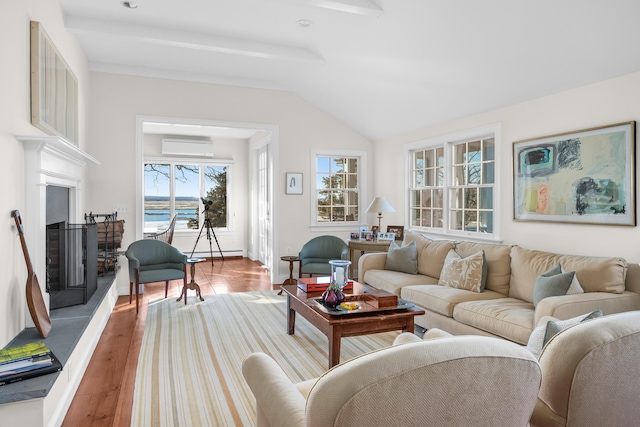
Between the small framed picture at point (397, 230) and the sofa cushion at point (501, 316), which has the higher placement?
the small framed picture at point (397, 230)

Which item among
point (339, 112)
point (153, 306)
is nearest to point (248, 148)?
point (339, 112)

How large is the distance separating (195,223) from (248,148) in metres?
1.96

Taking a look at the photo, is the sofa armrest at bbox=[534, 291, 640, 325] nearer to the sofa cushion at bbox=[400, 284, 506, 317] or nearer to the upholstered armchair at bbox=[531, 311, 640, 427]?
the sofa cushion at bbox=[400, 284, 506, 317]

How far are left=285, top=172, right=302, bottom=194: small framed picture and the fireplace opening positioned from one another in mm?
3018

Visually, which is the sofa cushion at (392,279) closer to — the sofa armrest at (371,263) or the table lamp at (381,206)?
the sofa armrest at (371,263)

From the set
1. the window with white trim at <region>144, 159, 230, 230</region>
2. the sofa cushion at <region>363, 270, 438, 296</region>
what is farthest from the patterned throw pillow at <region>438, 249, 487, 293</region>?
the window with white trim at <region>144, 159, 230, 230</region>

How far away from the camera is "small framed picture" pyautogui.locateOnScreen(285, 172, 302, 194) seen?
651 centimetres

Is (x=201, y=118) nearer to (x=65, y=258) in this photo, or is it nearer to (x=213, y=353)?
(x=65, y=258)

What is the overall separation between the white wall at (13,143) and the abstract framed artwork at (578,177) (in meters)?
4.24

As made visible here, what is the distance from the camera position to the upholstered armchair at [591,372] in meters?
1.51

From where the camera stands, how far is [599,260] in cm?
324

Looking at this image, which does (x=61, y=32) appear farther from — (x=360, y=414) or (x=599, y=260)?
(x=599, y=260)

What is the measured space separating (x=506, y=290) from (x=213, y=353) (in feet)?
8.74

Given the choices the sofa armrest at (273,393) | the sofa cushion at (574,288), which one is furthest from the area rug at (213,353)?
the sofa cushion at (574,288)
